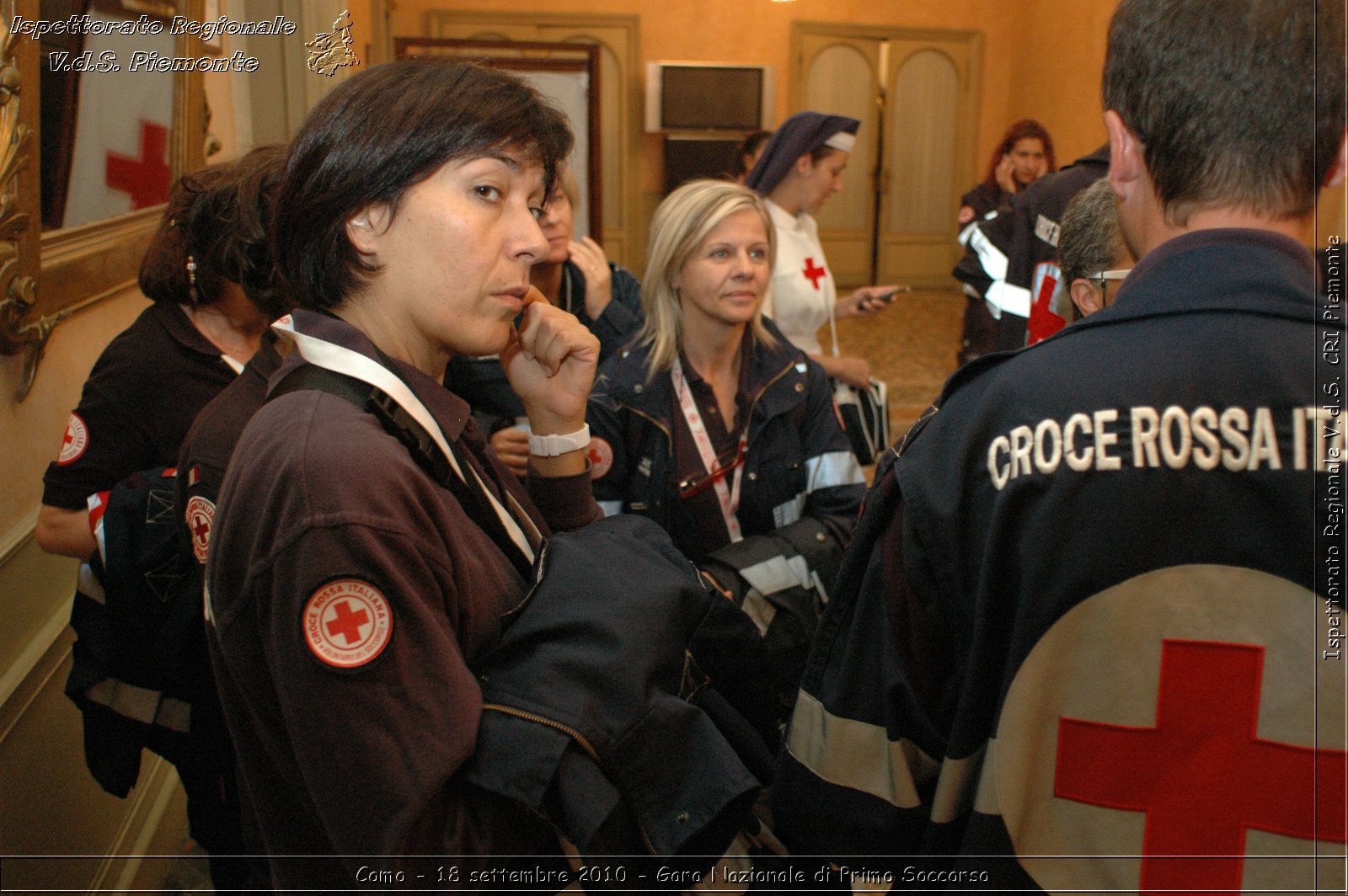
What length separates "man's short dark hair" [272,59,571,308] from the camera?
40.3 inches

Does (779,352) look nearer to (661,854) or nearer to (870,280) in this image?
(661,854)

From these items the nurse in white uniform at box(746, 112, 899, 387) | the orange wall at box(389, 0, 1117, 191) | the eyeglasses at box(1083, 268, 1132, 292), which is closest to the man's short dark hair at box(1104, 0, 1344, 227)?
the eyeglasses at box(1083, 268, 1132, 292)

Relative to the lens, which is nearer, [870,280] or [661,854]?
[661,854]

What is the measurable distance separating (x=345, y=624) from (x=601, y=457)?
1.19 metres

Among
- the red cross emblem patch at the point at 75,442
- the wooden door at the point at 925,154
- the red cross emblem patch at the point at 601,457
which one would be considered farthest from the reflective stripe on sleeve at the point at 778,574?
the wooden door at the point at 925,154

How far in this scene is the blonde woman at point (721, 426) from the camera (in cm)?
203

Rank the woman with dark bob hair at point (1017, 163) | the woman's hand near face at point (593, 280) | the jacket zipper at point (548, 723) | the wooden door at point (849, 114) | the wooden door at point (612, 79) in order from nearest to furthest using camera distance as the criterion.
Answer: the jacket zipper at point (548, 723) → the woman's hand near face at point (593, 280) → the woman with dark bob hair at point (1017, 163) → the wooden door at point (612, 79) → the wooden door at point (849, 114)

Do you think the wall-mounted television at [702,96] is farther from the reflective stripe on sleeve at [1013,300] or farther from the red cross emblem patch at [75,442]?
the red cross emblem patch at [75,442]

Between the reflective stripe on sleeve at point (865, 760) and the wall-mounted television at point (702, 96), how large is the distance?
872 centimetres

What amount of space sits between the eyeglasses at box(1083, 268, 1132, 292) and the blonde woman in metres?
0.72

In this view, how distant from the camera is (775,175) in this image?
3326 millimetres

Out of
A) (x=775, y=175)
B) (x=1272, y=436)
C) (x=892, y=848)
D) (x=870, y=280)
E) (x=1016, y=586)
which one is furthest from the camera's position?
(x=870, y=280)

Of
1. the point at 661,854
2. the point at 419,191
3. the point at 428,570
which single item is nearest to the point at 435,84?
the point at 419,191

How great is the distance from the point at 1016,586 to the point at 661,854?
1.50 feet
